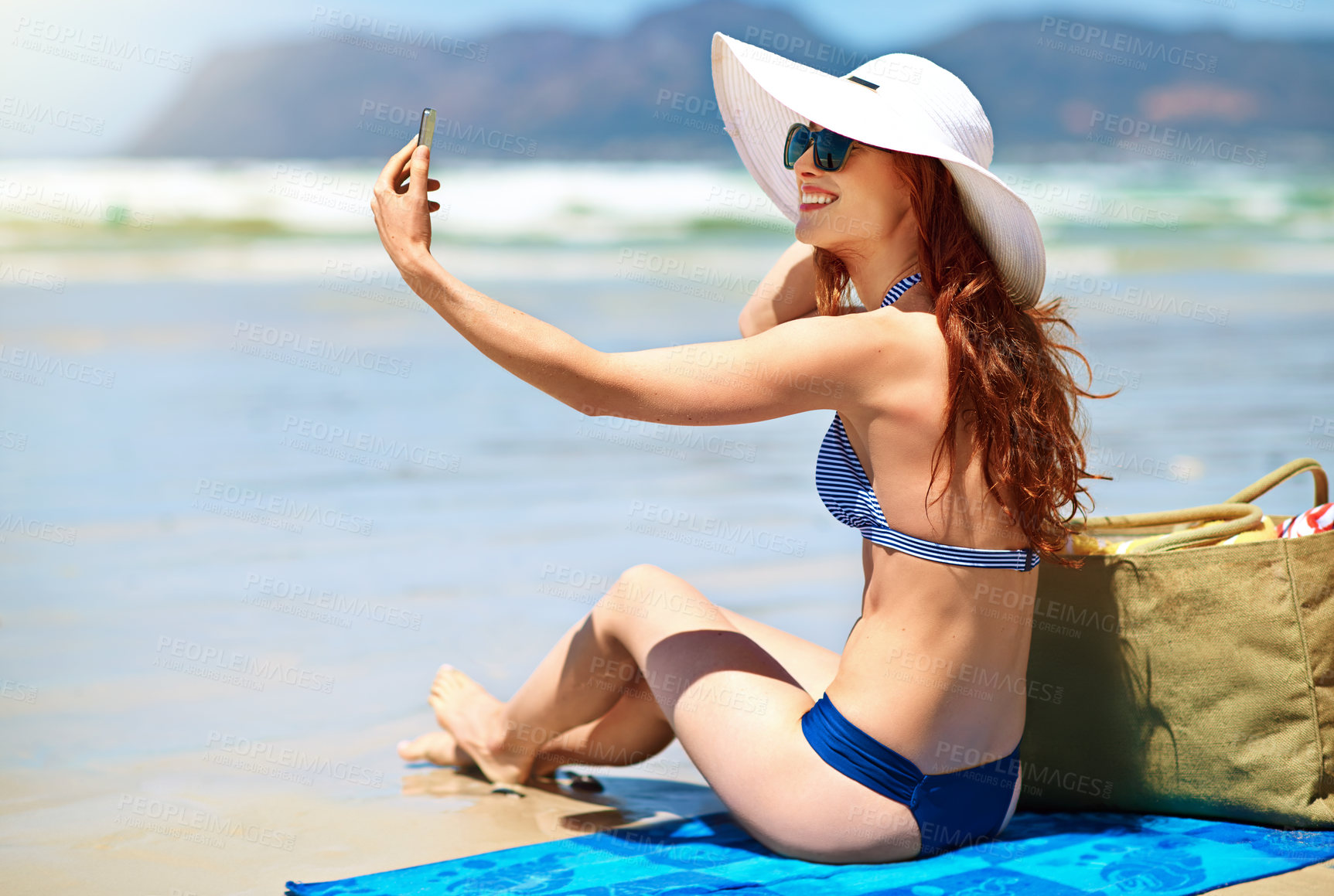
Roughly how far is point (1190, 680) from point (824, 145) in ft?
4.65

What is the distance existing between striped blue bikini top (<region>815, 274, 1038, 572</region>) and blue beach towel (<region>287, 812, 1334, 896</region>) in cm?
62

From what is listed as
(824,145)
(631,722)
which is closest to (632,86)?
(631,722)

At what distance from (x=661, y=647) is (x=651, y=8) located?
62.5 meters

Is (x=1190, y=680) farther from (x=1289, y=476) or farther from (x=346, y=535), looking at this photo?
(x=346, y=535)

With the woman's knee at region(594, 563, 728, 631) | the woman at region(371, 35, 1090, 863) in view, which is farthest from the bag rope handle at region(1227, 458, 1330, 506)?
the woman's knee at region(594, 563, 728, 631)

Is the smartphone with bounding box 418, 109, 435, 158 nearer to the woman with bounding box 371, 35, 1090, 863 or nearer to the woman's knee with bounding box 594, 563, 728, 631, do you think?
the woman with bounding box 371, 35, 1090, 863

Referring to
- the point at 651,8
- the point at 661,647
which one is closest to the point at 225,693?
the point at 661,647

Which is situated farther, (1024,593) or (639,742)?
(639,742)

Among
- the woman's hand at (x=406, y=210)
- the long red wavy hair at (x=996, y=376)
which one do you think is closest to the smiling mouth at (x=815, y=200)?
the long red wavy hair at (x=996, y=376)

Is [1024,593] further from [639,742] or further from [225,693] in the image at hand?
[225,693]

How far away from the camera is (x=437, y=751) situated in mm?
3229

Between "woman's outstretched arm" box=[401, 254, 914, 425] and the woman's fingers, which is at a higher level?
the woman's fingers

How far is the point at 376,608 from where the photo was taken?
14.6 feet

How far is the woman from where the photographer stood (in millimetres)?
2217
